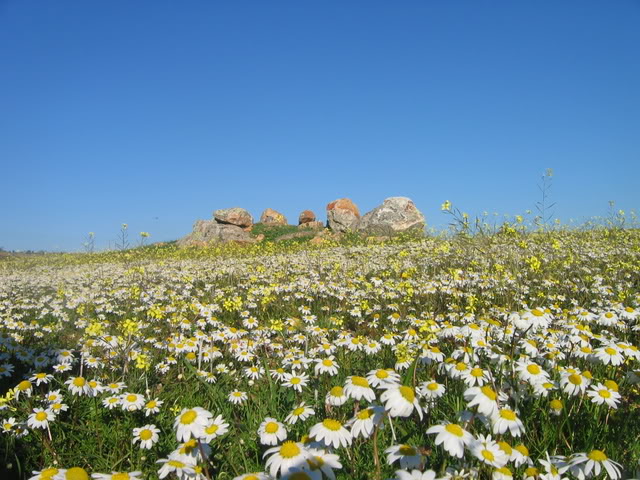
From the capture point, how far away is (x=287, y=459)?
152 cm

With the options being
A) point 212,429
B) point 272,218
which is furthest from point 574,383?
point 272,218

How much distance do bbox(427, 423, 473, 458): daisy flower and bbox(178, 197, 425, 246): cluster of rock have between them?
69.7ft

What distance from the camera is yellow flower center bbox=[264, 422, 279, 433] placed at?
6.64 feet

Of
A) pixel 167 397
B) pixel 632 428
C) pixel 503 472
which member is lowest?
pixel 632 428

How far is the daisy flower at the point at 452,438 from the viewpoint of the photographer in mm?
1542

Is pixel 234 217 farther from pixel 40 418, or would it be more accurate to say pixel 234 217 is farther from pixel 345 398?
pixel 345 398

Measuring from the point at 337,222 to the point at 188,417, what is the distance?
2758 cm

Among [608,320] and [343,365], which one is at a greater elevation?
[608,320]

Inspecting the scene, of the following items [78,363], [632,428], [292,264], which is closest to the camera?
[632,428]

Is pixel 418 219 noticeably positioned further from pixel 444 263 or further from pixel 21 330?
pixel 21 330

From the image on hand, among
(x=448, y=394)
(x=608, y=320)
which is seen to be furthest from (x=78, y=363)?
(x=608, y=320)

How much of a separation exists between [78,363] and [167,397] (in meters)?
1.66

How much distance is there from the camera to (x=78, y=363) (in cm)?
450

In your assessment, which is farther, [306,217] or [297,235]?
[306,217]
